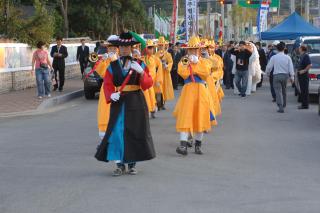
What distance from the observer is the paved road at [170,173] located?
7016 millimetres

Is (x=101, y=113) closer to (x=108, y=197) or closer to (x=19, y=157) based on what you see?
(x=19, y=157)

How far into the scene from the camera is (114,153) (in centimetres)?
830

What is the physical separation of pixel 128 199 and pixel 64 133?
5961 mm

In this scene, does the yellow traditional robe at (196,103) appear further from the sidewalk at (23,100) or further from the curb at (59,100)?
the curb at (59,100)

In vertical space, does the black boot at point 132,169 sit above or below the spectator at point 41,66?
below

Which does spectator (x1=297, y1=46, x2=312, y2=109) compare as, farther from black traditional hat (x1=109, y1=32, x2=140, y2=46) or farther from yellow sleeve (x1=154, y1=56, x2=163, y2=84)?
black traditional hat (x1=109, y1=32, x2=140, y2=46)

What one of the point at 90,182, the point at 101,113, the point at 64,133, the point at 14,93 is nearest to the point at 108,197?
the point at 90,182

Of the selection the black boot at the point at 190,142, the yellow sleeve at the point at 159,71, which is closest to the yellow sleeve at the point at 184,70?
the black boot at the point at 190,142

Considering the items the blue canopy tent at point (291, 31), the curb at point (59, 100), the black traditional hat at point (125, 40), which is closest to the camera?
the black traditional hat at point (125, 40)

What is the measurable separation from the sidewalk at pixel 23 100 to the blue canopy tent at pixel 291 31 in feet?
29.2

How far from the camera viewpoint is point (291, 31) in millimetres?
28359

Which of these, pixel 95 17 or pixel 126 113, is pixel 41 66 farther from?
pixel 95 17

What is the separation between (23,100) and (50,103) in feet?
3.39

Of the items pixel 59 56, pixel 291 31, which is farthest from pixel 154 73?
pixel 291 31
